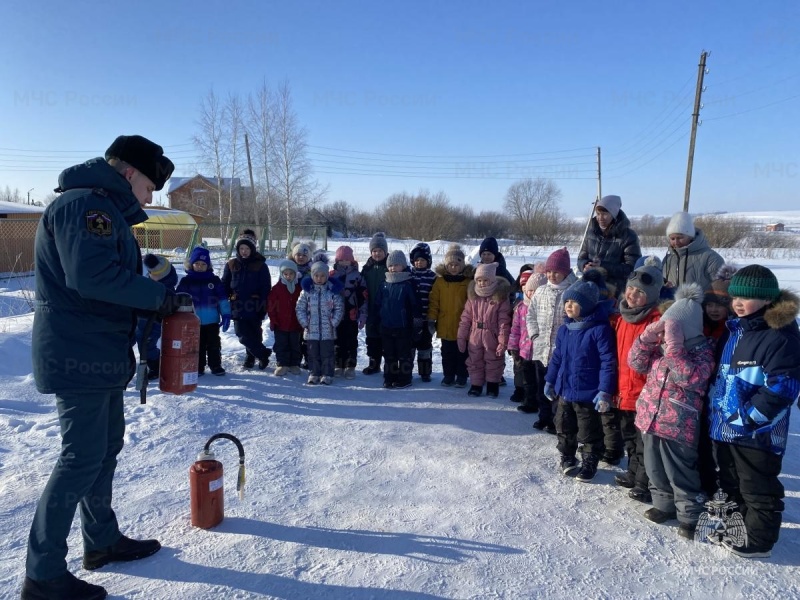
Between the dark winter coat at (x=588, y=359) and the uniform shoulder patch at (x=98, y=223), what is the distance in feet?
10.4

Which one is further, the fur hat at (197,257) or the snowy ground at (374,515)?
the fur hat at (197,257)

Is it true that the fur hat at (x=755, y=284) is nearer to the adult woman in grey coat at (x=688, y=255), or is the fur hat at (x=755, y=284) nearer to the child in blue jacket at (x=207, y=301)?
the adult woman in grey coat at (x=688, y=255)

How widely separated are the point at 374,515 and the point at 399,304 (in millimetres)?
3054

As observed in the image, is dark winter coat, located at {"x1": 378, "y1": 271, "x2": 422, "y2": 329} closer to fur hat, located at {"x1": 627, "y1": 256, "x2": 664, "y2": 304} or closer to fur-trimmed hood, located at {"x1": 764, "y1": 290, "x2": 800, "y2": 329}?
fur hat, located at {"x1": 627, "y1": 256, "x2": 664, "y2": 304}

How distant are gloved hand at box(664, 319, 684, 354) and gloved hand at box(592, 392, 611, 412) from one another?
0.62 meters

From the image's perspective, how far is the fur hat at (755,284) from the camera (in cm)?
293

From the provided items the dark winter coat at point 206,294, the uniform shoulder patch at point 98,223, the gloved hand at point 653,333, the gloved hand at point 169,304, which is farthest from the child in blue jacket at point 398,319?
the uniform shoulder patch at point 98,223

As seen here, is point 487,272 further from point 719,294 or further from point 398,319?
point 719,294

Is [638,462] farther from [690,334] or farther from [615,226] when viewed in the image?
[615,226]

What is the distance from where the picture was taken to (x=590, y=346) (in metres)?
3.83

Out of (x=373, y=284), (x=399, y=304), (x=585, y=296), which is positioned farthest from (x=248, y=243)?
(x=585, y=296)

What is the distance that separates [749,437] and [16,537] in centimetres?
424

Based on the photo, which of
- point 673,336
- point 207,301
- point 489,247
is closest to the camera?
point 673,336

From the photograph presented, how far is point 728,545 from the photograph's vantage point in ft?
9.77
